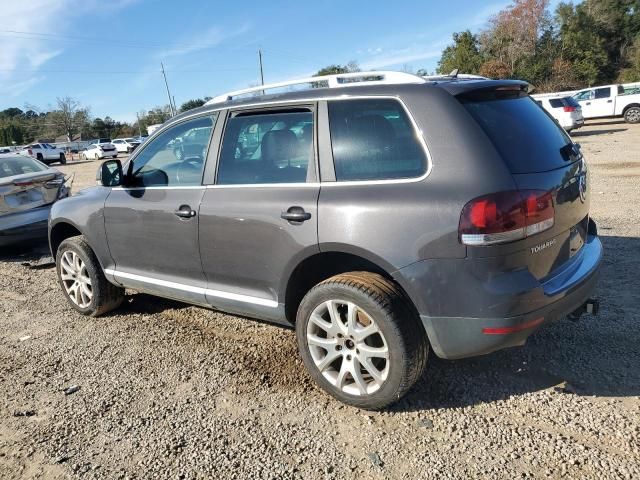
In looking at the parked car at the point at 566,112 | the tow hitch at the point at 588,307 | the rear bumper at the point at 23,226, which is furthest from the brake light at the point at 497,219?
the parked car at the point at 566,112

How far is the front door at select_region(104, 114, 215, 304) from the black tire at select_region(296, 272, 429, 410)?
125 centimetres

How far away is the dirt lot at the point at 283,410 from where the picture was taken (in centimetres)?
253

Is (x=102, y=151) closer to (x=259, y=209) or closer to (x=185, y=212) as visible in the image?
(x=185, y=212)

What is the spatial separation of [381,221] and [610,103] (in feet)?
85.7

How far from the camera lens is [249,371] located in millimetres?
3512

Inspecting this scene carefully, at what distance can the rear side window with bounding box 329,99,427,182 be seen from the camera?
107 inches

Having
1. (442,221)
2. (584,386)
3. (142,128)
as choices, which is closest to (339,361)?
(442,221)

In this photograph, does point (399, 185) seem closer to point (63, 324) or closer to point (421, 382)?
point (421, 382)

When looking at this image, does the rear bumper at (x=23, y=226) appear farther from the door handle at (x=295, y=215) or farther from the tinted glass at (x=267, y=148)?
the door handle at (x=295, y=215)

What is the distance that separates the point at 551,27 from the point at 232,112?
50.9 meters

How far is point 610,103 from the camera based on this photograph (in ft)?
78.8

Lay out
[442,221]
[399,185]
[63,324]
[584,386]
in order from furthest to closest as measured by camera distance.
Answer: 1. [63,324]
2. [584,386]
3. [399,185]
4. [442,221]

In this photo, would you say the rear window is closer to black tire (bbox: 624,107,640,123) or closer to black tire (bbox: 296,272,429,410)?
black tire (bbox: 296,272,429,410)

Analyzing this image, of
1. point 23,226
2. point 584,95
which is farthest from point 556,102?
point 23,226
